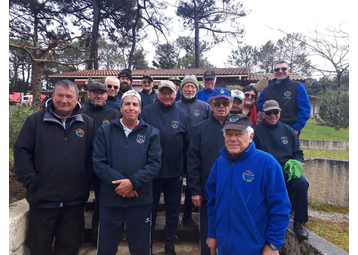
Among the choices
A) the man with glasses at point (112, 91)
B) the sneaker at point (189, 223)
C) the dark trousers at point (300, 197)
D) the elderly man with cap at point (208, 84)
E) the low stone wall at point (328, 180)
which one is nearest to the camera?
the dark trousers at point (300, 197)

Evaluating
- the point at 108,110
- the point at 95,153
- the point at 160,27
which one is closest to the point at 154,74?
the point at 160,27

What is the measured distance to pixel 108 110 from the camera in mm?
3697

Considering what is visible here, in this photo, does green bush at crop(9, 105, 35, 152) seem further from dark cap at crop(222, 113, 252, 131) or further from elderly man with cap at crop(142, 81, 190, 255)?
dark cap at crop(222, 113, 252, 131)

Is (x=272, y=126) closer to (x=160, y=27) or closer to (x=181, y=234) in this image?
(x=181, y=234)

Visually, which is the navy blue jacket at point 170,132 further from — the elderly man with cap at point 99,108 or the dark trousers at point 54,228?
the dark trousers at point 54,228

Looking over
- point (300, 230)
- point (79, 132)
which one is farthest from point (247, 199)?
point (79, 132)

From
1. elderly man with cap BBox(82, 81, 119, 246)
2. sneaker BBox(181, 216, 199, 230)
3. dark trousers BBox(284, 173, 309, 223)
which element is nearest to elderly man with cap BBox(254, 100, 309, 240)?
dark trousers BBox(284, 173, 309, 223)

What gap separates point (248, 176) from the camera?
2.11 meters

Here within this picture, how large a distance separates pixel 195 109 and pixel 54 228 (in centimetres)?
246

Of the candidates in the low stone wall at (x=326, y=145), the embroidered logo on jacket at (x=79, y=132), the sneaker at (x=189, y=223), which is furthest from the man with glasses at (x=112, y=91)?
the low stone wall at (x=326, y=145)

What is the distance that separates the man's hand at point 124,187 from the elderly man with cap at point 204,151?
2.31ft

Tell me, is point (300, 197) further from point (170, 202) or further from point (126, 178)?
point (126, 178)

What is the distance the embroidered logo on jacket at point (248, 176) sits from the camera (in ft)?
6.88

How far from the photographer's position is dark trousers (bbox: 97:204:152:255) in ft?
8.59
